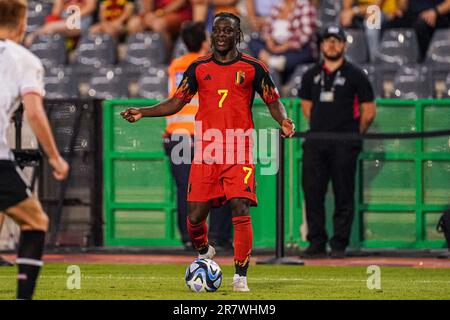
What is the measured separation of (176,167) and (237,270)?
445 centimetres

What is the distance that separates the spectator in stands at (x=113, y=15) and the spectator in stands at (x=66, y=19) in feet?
0.86

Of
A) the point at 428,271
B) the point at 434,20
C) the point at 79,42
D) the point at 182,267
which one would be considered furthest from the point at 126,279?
the point at 79,42

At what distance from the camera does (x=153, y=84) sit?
17078 millimetres

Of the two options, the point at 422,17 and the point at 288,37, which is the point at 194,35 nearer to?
the point at 288,37

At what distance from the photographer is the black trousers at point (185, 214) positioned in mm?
14252

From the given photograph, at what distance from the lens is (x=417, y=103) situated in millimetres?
14422

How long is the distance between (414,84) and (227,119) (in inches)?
245

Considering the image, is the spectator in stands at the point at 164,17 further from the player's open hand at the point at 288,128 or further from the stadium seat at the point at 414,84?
the player's open hand at the point at 288,128

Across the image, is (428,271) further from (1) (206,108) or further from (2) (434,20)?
(2) (434,20)

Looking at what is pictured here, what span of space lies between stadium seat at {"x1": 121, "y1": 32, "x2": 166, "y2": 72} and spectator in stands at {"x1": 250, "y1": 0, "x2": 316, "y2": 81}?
5.07 ft

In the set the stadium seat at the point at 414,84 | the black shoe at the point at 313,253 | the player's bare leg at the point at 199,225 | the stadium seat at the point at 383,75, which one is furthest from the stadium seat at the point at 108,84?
the player's bare leg at the point at 199,225

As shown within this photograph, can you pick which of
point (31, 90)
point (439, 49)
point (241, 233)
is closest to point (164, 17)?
point (439, 49)

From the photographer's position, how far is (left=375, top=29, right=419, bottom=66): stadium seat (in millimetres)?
16484

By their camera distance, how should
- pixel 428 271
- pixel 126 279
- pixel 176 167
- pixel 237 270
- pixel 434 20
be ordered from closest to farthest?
1. pixel 237 270
2. pixel 126 279
3. pixel 428 271
4. pixel 176 167
5. pixel 434 20
